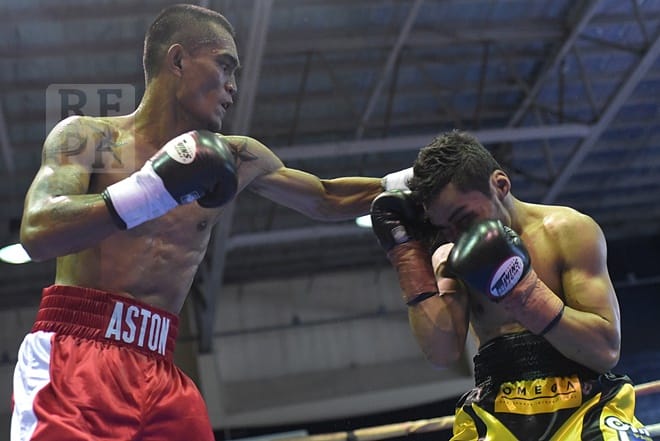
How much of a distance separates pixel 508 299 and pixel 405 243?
1.36ft

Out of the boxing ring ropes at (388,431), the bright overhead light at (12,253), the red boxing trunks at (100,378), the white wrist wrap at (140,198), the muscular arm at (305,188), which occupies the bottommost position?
the bright overhead light at (12,253)

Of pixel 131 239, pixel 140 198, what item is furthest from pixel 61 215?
pixel 131 239

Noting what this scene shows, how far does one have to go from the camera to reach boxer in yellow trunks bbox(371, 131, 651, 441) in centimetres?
177

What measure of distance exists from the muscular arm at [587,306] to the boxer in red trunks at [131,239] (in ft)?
2.84

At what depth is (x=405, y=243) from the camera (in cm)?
209

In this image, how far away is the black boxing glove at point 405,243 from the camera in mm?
2033

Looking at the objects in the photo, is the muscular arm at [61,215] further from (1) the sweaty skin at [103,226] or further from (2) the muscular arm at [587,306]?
(2) the muscular arm at [587,306]

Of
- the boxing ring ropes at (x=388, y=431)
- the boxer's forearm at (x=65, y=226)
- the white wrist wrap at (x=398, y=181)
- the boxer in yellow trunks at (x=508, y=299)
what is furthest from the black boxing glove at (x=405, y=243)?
the boxing ring ropes at (x=388, y=431)

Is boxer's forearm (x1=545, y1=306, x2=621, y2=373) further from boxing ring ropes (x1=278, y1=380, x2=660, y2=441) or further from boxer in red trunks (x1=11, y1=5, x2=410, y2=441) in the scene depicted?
boxing ring ropes (x1=278, y1=380, x2=660, y2=441)

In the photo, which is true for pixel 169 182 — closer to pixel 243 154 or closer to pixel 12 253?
pixel 243 154

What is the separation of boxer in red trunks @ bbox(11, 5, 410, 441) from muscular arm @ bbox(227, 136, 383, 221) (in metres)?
0.04

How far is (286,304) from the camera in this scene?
1136 centimetres

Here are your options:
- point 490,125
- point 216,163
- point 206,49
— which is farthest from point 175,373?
point 490,125

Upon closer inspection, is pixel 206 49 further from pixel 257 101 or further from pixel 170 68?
pixel 257 101
